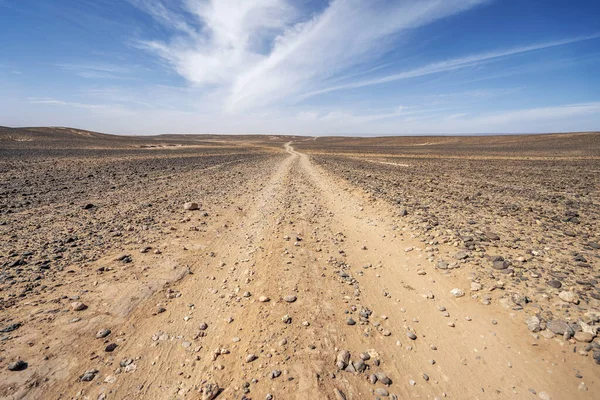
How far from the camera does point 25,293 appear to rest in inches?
177

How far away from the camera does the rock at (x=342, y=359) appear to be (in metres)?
3.38

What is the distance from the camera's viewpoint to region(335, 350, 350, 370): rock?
3377 mm

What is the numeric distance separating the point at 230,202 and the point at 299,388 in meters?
9.75

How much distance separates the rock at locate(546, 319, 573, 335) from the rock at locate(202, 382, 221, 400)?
4854 mm

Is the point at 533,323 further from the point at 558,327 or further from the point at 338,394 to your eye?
the point at 338,394

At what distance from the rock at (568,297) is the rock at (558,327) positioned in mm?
676

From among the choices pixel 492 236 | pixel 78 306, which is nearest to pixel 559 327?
pixel 492 236

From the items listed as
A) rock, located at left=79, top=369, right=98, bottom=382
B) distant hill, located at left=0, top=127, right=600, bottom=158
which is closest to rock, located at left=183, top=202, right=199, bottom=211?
rock, located at left=79, top=369, right=98, bottom=382

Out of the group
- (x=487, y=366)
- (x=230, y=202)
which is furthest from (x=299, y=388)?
(x=230, y=202)

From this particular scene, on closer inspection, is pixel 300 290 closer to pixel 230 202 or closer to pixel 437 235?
pixel 437 235

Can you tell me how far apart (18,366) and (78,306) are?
44.8 inches

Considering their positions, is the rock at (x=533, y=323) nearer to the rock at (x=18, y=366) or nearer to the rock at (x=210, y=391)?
the rock at (x=210, y=391)

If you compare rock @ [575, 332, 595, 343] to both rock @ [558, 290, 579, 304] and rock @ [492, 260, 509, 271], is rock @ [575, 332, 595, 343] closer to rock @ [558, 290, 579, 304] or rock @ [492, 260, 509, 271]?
rock @ [558, 290, 579, 304]

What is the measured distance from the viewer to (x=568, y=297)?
434 cm
